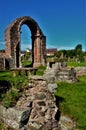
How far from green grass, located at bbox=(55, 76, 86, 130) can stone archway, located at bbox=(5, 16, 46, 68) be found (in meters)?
18.2

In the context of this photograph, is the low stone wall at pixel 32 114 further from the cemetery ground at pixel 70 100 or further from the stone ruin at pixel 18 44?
the stone ruin at pixel 18 44

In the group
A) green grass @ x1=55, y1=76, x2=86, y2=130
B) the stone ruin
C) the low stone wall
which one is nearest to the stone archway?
the stone ruin

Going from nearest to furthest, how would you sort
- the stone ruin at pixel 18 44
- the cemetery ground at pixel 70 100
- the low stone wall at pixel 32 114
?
the low stone wall at pixel 32 114 < the cemetery ground at pixel 70 100 < the stone ruin at pixel 18 44

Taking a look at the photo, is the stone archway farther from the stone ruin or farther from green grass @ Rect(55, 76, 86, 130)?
green grass @ Rect(55, 76, 86, 130)

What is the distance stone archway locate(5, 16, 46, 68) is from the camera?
33.1 m

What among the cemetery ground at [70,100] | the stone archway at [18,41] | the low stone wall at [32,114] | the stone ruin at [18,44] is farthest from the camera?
the stone archway at [18,41]

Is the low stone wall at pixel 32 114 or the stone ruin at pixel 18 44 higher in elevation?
the stone ruin at pixel 18 44

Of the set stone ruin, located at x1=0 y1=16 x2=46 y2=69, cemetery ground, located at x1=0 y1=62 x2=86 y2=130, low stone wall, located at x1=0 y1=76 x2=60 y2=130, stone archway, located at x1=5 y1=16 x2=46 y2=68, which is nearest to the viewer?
low stone wall, located at x1=0 y1=76 x2=60 y2=130

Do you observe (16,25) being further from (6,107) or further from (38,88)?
(6,107)

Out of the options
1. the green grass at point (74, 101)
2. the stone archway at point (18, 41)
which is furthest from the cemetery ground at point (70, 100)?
the stone archway at point (18, 41)

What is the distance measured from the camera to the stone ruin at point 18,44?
3291 cm

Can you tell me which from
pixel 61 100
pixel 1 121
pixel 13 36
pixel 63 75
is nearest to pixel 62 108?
pixel 61 100

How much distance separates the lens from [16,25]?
3400 centimetres

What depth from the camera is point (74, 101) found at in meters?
12.4
